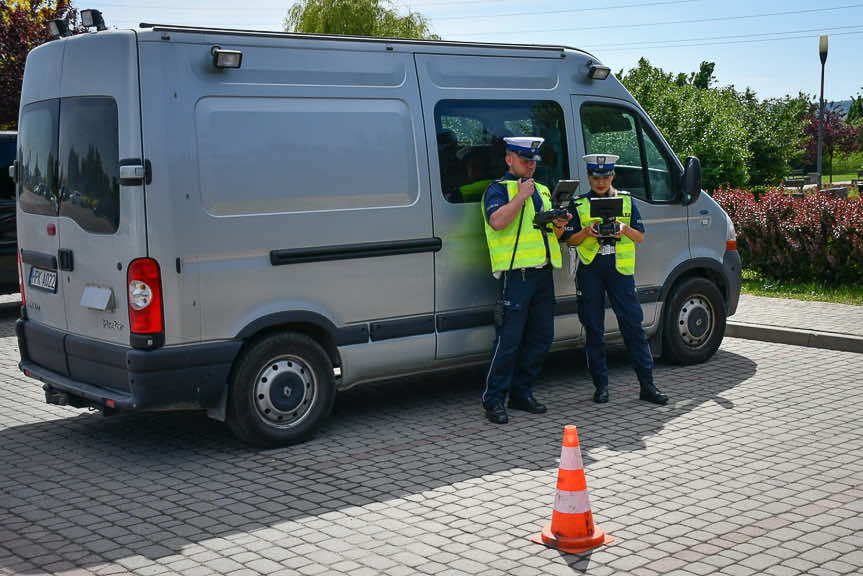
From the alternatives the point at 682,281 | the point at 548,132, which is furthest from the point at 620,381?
the point at 548,132

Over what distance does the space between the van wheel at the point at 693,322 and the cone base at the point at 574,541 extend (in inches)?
161

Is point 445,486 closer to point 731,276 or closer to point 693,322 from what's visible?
point 693,322

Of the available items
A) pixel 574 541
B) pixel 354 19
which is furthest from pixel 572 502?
pixel 354 19

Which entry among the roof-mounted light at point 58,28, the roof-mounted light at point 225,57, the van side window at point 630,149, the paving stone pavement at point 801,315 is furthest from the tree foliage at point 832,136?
Result: the roof-mounted light at point 225,57

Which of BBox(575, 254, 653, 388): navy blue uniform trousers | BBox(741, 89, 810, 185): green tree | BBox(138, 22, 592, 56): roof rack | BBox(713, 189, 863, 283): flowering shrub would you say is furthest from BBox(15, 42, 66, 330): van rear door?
BBox(741, 89, 810, 185): green tree

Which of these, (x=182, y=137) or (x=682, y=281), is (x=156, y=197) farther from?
(x=682, y=281)

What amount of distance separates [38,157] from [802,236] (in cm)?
944

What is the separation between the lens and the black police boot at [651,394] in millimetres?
7684

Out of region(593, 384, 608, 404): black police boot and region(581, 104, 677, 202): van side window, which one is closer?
region(593, 384, 608, 404): black police boot

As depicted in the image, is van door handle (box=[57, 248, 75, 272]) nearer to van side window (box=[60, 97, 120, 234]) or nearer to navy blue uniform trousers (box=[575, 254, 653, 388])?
van side window (box=[60, 97, 120, 234])

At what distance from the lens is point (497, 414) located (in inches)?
285

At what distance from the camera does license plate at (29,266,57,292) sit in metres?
6.91

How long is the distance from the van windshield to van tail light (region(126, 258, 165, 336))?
33cm

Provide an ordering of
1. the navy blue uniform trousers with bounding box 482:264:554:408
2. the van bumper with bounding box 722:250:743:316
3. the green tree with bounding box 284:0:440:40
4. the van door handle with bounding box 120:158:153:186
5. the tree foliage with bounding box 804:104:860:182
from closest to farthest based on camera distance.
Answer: the van door handle with bounding box 120:158:153:186 → the navy blue uniform trousers with bounding box 482:264:554:408 → the van bumper with bounding box 722:250:743:316 → the green tree with bounding box 284:0:440:40 → the tree foliage with bounding box 804:104:860:182
